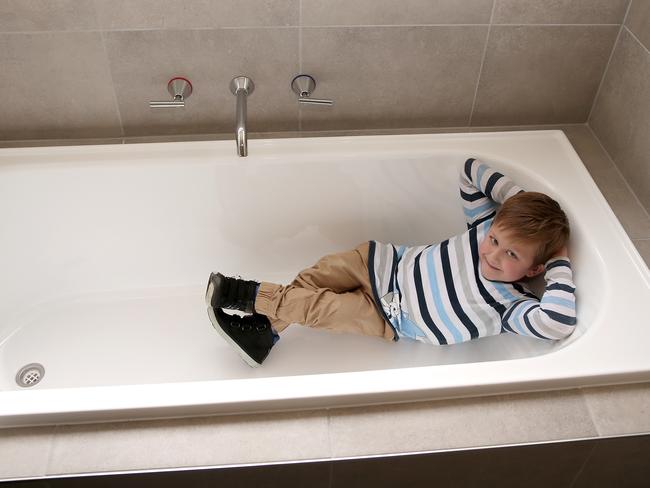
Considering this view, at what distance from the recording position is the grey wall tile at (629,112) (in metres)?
1.50

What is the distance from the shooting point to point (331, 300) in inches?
59.8

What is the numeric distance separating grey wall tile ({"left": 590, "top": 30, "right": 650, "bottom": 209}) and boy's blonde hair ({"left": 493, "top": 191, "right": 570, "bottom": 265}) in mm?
288

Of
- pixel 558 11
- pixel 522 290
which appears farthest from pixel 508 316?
pixel 558 11

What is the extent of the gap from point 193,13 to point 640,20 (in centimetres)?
105

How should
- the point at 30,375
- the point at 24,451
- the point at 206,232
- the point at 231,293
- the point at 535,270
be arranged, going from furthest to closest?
the point at 206,232 → the point at 30,375 → the point at 231,293 → the point at 535,270 → the point at 24,451

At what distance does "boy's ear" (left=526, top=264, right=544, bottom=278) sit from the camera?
140 cm

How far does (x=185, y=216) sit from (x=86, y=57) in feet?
1.50

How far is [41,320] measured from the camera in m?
1.72

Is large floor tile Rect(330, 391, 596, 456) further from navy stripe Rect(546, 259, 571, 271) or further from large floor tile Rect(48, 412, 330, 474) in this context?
navy stripe Rect(546, 259, 571, 271)

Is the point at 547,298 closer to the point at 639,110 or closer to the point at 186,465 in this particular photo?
the point at 639,110

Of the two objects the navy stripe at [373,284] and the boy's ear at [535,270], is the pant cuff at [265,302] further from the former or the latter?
the boy's ear at [535,270]

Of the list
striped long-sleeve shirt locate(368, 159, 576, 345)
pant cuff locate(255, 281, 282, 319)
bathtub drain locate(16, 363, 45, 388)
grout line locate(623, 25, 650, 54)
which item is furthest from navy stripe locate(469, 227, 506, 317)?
bathtub drain locate(16, 363, 45, 388)

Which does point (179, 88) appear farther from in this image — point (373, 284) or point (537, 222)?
point (537, 222)

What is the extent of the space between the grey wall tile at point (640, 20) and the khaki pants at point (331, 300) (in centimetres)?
82
